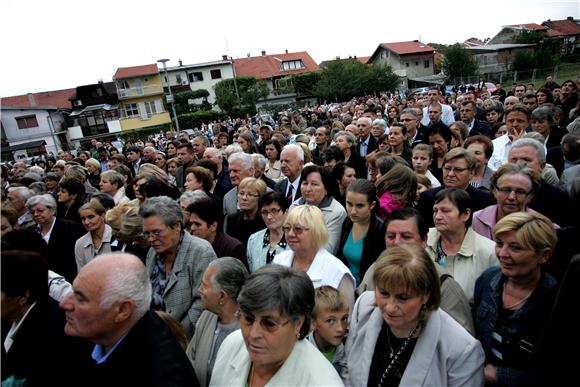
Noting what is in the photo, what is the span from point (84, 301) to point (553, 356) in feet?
7.47

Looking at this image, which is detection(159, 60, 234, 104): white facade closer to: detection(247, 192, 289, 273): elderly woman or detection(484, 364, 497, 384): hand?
detection(247, 192, 289, 273): elderly woman

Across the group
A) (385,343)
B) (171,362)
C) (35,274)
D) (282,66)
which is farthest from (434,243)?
(282,66)

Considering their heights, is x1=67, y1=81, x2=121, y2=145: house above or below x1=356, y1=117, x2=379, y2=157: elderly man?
above

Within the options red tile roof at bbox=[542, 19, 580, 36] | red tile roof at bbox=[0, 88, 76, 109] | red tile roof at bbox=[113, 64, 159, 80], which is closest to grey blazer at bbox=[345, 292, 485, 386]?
red tile roof at bbox=[113, 64, 159, 80]

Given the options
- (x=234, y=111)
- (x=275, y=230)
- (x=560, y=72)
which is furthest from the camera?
(x=234, y=111)

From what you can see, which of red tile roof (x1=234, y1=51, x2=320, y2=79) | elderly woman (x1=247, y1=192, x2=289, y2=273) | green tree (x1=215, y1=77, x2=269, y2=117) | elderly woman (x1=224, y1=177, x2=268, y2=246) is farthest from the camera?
red tile roof (x1=234, y1=51, x2=320, y2=79)

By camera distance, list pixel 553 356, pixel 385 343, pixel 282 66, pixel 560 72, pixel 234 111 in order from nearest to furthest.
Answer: pixel 553 356 → pixel 385 343 → pixel 560 72 → pixel 234 111 → pixel 282 66

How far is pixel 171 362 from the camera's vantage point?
192cm

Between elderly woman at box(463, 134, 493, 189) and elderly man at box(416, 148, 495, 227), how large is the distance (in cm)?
29

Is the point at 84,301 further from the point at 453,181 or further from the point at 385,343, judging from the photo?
the point at 453,181

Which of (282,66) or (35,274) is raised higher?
(282,66)

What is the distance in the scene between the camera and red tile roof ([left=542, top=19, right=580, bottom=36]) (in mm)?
57156

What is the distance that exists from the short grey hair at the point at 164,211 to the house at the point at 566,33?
58889mm

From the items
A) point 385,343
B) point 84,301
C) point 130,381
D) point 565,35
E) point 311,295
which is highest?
point 565,35
